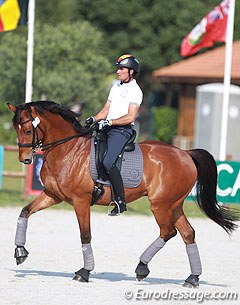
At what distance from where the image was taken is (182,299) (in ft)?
32.1

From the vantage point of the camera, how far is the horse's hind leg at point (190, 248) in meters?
10.7

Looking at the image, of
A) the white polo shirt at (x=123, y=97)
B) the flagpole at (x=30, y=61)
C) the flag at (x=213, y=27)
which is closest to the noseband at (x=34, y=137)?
the white polo shirt at (x=123, y=97)

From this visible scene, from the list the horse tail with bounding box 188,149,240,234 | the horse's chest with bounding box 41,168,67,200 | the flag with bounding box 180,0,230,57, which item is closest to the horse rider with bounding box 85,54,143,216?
the horse's chest with bounding box 41,168,67,200

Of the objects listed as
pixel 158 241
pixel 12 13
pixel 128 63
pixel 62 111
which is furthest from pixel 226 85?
pixel 158 241

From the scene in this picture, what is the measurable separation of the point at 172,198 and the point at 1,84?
38.9 metres

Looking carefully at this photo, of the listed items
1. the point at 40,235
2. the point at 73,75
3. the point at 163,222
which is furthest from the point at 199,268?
the point at 73,75

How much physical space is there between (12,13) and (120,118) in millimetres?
11061

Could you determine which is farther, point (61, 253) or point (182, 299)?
point (61, 253)

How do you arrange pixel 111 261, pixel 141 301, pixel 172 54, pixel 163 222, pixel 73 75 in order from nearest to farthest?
pixel 141 301 < pixel 163 222 < pixel 111 261 < pixel 73 75 < pixel 172 54

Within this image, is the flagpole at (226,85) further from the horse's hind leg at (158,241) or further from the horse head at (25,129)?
the horse head at (25,129)

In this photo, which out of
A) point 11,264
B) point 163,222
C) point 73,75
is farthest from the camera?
point 73,75

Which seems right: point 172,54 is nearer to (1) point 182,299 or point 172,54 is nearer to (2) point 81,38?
(2) point 81,38

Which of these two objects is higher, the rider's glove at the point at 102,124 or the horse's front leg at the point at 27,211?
the rider's glove at the point at 102,124

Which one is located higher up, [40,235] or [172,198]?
[172,198]
